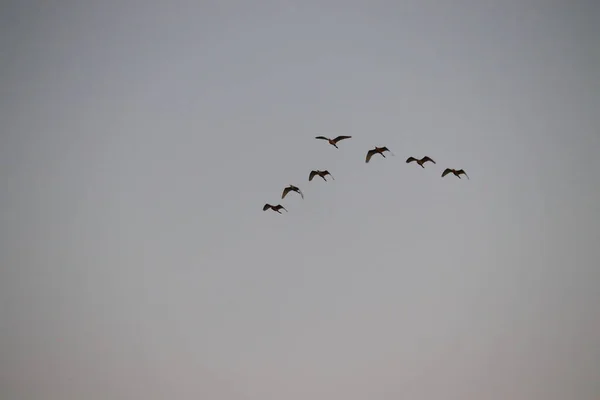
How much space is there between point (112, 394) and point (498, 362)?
15638 mm

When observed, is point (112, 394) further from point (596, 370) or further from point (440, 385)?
point (596, 370)

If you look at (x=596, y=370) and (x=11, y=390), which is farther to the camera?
(x=596, y=370)

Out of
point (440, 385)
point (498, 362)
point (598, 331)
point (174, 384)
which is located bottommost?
point (174, 384)

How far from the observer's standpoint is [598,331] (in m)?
22.0

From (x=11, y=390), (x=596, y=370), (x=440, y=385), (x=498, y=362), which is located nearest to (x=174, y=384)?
(x=11, y=390)

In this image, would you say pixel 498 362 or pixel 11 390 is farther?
pixel 498 362

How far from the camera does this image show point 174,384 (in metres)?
21.5

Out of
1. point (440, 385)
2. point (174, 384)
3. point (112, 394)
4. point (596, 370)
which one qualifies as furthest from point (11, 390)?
point (596, 370)

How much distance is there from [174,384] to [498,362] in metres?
13.3

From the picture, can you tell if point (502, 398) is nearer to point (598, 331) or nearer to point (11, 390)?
point (598, 331)

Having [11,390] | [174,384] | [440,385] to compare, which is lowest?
[11,390]

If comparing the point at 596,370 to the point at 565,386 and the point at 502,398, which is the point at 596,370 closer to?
the point at 565,386

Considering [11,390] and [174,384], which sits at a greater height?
[174,384]

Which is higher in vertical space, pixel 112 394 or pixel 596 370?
pixel 596 370
